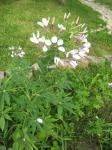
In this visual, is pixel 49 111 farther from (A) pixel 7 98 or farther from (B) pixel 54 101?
(A) pixel 7 98

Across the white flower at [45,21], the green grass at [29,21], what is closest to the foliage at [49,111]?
the white flower at [45,21]

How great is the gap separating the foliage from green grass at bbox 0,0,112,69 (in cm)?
281

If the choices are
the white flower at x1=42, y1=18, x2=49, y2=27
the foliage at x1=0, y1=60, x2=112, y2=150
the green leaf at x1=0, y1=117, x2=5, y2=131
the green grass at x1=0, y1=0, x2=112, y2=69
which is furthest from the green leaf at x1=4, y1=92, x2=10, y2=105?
the green grass at x1=0, y1=0, x2=112, y2=69

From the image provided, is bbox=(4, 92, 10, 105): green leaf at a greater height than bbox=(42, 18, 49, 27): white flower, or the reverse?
bbox=(42, 18, 49, 27): white flower

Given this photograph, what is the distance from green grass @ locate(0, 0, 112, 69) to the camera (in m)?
9.32

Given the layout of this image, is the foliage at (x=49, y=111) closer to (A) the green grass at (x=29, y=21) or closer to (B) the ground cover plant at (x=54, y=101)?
(B) the ground cover plant at (x=54, y=101)

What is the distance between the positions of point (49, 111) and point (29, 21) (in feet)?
19.7

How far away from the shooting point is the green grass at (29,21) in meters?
9.32

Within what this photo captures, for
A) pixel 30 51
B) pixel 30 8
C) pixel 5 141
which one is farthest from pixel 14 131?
pixel 30 8

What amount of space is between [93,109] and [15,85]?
57.6 inches

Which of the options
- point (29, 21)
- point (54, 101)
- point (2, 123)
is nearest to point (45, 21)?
point (54, 101)

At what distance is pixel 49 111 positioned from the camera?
495 cm

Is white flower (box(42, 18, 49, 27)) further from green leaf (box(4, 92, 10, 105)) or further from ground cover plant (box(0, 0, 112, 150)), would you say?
green leaf (box(4, 92, 10, 105))

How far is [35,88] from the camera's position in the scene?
464 centimetres
